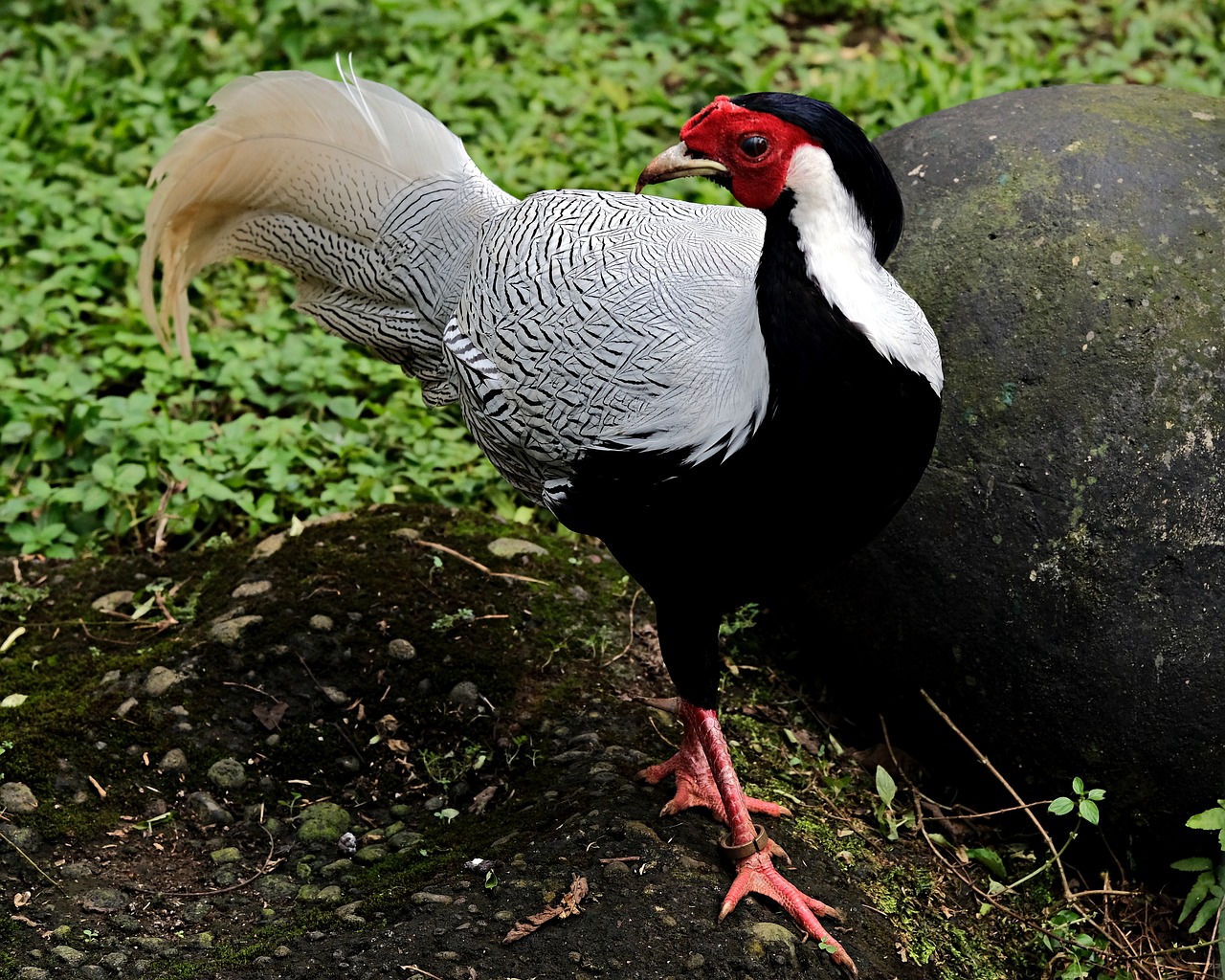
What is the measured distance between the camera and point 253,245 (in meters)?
4.02

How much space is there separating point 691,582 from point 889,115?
3.72m

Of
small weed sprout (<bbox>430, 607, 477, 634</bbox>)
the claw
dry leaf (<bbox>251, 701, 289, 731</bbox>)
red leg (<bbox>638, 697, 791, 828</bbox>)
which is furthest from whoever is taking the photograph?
small weed sprout (<bbox>430, 607, 477, 634</bbox>)

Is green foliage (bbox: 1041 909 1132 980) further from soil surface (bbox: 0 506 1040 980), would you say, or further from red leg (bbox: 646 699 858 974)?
red leg (bbox: 646 699 858 974)

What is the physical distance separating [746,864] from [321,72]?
4633 mm

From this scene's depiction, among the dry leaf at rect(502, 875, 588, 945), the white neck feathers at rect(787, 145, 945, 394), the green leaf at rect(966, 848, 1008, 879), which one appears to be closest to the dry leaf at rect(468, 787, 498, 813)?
the dry leaf at rect(502, 875, 588, 945)

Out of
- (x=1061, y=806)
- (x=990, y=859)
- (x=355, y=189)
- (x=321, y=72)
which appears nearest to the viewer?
(x=1061, y=806)

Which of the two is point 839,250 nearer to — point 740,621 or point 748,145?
point 748,145

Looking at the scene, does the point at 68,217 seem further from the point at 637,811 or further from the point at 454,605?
the point at 637,811

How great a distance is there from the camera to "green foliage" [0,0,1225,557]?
4.70 m

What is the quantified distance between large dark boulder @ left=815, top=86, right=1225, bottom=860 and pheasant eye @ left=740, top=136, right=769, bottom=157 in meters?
1.02

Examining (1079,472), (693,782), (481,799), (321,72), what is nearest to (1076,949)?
(693,782)

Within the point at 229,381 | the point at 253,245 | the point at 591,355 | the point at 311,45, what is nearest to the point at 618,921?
the point at 591,355

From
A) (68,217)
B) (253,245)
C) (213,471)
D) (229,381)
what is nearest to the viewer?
(253,245)

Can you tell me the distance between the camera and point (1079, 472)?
324 centimetres
